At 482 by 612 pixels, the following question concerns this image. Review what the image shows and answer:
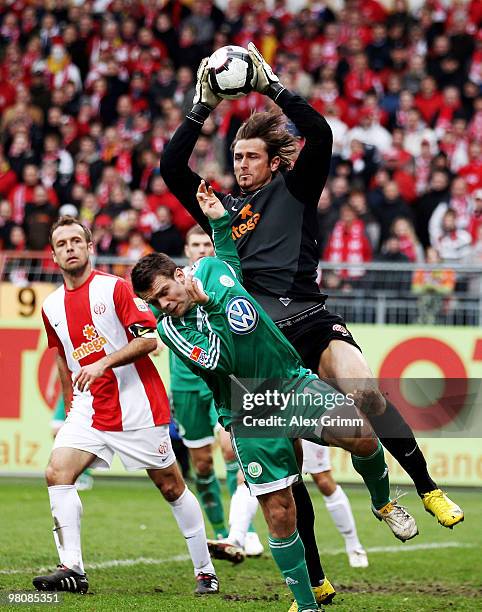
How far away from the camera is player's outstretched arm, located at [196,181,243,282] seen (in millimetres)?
6625

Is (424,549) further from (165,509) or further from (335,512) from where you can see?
(165,509)

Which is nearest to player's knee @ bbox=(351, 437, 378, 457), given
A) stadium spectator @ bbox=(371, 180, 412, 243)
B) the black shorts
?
the black shorts

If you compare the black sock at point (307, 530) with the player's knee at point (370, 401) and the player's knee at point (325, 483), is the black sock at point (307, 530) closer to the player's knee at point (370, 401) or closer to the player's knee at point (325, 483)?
the player's knee at point (370, 401)

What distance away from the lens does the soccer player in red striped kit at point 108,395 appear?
7.34m

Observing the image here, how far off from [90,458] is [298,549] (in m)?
1.75

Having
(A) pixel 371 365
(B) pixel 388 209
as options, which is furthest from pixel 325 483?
(B) pixel 388 209

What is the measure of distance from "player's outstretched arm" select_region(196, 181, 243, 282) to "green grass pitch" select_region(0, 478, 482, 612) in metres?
2.07

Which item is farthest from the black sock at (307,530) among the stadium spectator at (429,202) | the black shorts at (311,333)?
the stadium spectator at (429,202)

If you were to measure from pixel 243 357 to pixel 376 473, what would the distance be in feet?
3.82

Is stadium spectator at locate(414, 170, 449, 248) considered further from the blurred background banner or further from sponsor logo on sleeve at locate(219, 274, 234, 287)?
sponsor logo on sleeve at locate(219, 274, 234, 287)

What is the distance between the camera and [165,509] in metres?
11.7

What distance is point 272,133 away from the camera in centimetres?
709

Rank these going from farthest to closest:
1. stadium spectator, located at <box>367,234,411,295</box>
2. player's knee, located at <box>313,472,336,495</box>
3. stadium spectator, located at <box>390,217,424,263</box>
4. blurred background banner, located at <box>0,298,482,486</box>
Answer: stadium spectator, located at <box>390,217,424,263</box>
stadium spectator, located at <box>367,234,411,295</box>
blurred background banner, located at <box>0,298,482,486</box>
player's knee, located at <box>313,472,336,495</box>

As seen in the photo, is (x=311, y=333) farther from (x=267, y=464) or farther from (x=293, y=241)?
(x=267, y=464)
